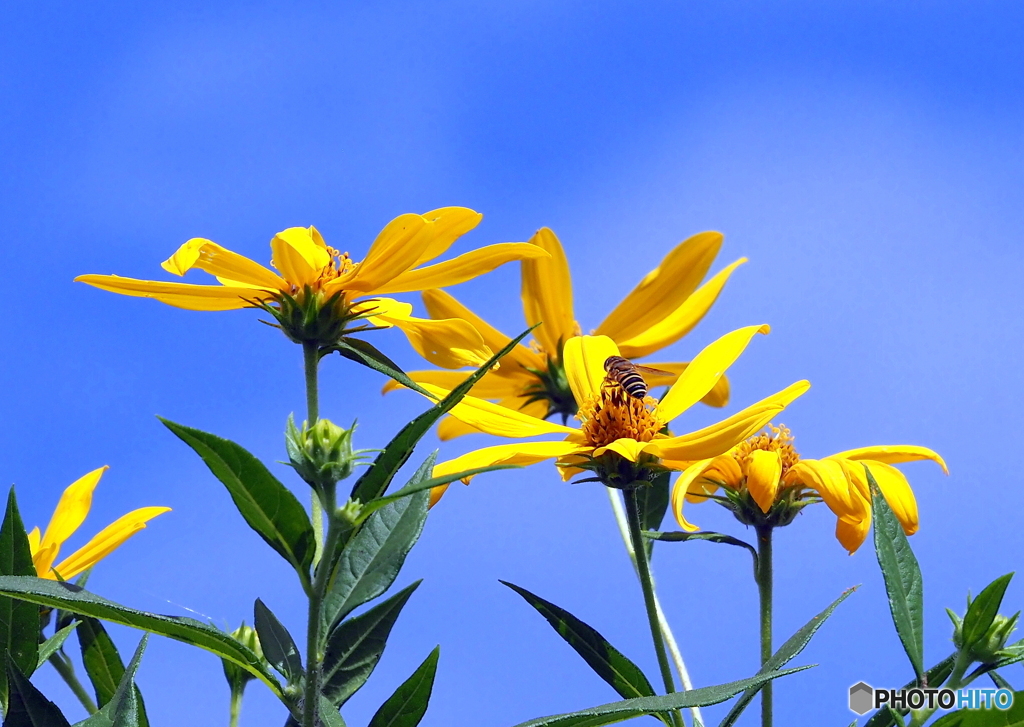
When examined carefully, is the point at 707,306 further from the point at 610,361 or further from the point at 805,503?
the point at 805,503

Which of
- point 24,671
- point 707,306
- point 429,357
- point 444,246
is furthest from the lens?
point 707,306

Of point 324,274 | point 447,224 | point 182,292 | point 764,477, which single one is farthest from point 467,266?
point 764,477

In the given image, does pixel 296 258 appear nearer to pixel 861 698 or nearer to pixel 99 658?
pixel 99 658

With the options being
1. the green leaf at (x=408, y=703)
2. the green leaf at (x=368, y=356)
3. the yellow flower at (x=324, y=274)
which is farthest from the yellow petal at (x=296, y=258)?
the green leaf at (x=408, y=703)

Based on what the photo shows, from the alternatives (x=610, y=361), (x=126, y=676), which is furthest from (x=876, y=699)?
(x=126, y=676)

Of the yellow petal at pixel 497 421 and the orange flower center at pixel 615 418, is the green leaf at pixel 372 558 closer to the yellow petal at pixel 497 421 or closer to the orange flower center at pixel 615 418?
the yellow petal at pixel 497 421

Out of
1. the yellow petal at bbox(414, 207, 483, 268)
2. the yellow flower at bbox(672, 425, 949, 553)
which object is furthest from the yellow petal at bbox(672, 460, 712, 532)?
the yellow petal at bbox(414, 207, 483, 268)
